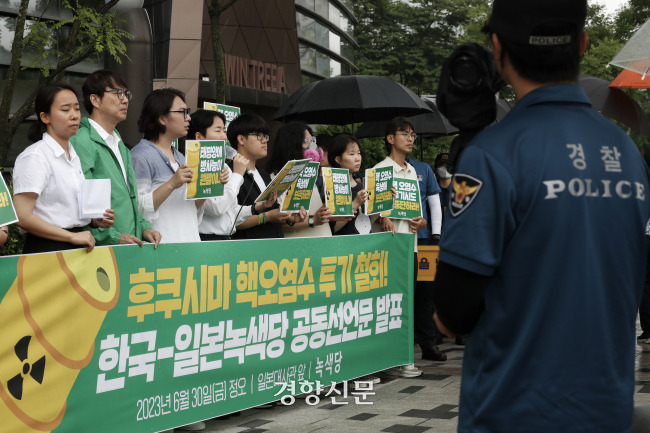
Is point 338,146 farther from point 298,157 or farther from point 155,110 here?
point 155,110

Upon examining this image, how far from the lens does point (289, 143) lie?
6.90m

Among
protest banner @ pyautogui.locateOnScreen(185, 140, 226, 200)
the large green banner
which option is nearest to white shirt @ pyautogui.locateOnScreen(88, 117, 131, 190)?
protest banner @ pyautogui.locateOnScreen(185, 140, 226, 200)

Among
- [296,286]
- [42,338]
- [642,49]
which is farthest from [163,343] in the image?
[642,49]

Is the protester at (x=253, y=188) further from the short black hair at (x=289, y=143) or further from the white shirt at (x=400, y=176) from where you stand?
the white shirt at (x=400, y=176)

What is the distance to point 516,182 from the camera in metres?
1.93

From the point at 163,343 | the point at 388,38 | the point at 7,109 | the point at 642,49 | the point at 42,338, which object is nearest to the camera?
the point at 42,338

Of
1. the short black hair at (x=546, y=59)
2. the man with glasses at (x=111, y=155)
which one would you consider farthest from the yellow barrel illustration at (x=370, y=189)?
the short black hair at (x=546, y=59)

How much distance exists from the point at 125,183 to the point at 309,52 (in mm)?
34701

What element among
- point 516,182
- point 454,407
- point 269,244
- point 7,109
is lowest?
point 454,407

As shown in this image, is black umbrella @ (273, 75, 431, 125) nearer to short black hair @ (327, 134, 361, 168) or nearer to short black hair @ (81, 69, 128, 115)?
short black hair @ (327, 134, 361, 168)

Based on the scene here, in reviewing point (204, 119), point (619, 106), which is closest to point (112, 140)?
point (204, 119)

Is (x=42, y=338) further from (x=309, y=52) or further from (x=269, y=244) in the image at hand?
(x=309, y=52)

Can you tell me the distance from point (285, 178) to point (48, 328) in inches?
80.1

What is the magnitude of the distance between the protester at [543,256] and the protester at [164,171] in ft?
11.7
